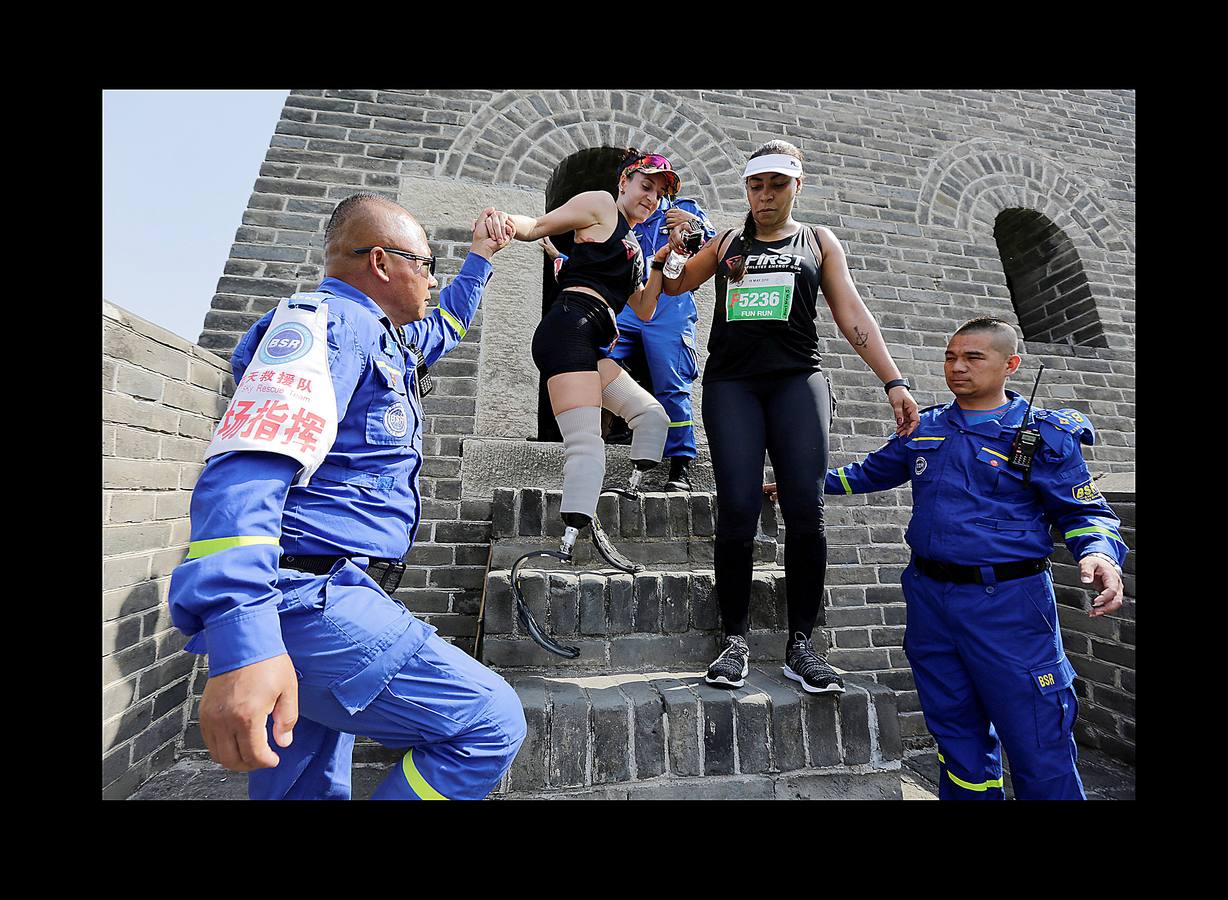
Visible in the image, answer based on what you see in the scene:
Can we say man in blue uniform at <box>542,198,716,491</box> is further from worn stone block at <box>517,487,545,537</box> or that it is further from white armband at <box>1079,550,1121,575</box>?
white armband at <box>1079,550,1121,575</box>

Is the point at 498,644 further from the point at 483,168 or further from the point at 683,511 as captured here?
the point at 483,168

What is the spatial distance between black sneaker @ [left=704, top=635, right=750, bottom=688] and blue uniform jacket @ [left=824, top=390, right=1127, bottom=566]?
2.82 ft

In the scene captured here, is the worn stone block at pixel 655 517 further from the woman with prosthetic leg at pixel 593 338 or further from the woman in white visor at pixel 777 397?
the woman in white visor at pixel 777 397

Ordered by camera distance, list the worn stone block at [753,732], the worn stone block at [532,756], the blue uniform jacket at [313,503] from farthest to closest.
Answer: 1. the worn stone block at [753,732]
2. the worn stone block at [532,756]
3. the blue uniform jacket at [313,503]

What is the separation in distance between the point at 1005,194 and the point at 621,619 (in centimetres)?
552

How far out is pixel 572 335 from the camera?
245 cm

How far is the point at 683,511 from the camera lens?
117 inches

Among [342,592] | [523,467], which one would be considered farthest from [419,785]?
[523,467]

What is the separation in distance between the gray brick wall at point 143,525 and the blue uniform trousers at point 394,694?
1381 millimetres

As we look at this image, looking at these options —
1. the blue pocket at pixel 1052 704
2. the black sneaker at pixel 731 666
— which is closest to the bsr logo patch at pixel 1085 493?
the blue pocket at pixel 1052 704

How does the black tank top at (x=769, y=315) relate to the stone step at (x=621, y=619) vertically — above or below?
above

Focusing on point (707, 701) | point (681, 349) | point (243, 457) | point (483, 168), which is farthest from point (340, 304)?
point (483, 168)

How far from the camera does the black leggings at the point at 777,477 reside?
2.29m

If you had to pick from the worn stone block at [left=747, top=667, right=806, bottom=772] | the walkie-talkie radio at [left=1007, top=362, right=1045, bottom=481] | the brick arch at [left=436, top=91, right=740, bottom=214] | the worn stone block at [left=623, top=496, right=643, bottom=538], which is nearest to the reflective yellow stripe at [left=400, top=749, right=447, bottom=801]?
the worn stone block at [left=747, top=667, right=806, bottom=772]
